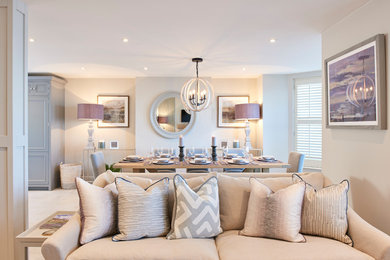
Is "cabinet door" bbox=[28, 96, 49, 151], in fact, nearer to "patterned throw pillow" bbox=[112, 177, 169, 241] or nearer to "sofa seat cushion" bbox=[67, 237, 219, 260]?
"patterned throw pillow" bbox=[112, 177, 169, 241]

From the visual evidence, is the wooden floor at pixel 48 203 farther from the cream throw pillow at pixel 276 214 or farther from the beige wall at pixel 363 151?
the beige wall at pixel 363 151

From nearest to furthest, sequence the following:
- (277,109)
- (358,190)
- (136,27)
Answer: (358,190), (136,27), (277,109)

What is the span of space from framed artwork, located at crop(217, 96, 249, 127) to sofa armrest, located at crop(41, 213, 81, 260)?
468 centimetres

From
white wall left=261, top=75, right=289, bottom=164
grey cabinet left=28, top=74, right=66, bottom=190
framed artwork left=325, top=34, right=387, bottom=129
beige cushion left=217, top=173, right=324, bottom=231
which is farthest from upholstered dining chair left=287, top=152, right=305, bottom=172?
grey cabinet left=28, top=74, right=66, bottom=190

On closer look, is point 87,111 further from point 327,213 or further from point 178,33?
point 327,213

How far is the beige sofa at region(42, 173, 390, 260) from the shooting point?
1.72 metres

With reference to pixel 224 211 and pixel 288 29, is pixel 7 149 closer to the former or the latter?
pixel 224 211

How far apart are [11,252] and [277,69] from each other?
16.4 ft

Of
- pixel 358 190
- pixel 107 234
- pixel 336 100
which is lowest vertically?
pixel 107 234

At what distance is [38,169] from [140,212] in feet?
14.8

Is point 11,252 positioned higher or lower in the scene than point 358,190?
lower

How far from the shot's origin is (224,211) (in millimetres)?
2232

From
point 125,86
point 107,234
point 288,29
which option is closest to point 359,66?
point 288,29

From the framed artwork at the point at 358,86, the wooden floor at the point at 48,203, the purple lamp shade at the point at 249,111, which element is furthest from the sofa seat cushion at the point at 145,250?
the purple lamp shade at the point at 249,111
